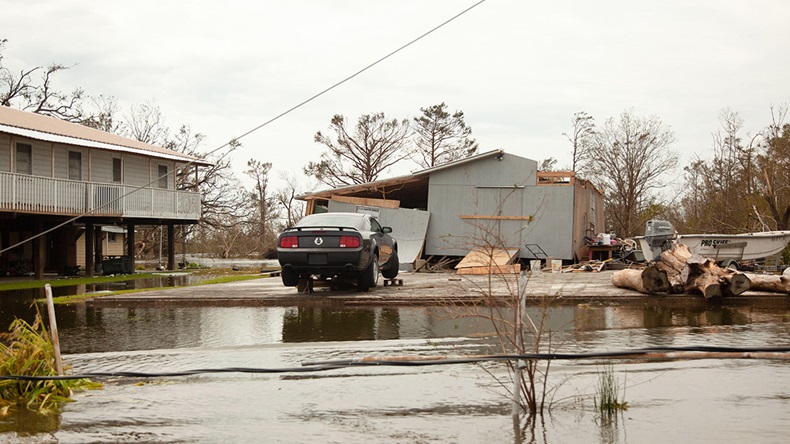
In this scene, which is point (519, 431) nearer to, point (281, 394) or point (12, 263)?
point (281, 394)

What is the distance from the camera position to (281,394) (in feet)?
21.2

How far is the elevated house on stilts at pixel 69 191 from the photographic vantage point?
79.7 feet

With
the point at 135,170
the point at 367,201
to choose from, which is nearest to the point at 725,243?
the point at 367,201

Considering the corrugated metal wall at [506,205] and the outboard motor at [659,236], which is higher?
the corrugated metal wall at [506,205]

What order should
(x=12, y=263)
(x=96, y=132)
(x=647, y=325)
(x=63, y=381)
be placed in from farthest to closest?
(x=96, y=132) → (x=12, y=263) → (x=647, y=325) → (x=63, y=381)

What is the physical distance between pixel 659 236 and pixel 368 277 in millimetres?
8771

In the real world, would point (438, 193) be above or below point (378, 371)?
above

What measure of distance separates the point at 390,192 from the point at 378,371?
20.5 metres

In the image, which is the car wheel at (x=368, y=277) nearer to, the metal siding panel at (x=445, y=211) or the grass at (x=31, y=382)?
the grass at (x=31, y=382)

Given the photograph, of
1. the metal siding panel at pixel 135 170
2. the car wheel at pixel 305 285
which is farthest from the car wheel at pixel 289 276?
the metal siding panel at pixel 135 170

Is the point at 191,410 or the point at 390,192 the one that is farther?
the point at 390,192

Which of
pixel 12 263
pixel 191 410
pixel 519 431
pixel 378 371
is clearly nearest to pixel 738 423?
pixel 519 431

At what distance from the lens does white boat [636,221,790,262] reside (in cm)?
1869

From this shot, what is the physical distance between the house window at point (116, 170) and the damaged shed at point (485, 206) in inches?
359
